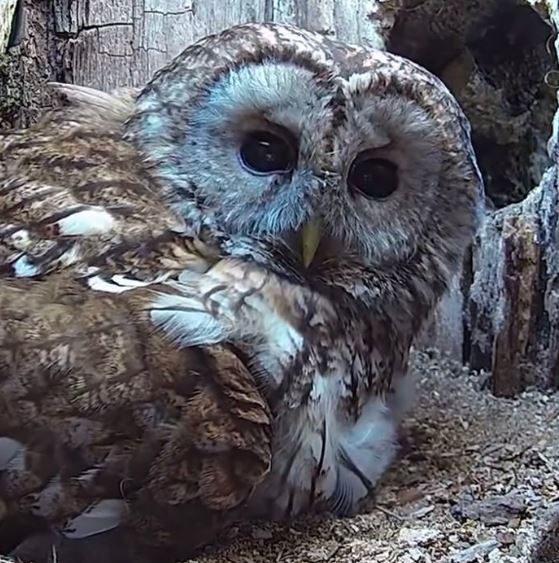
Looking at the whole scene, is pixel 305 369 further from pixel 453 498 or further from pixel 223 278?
pixel 453 498

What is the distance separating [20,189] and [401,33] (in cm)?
93

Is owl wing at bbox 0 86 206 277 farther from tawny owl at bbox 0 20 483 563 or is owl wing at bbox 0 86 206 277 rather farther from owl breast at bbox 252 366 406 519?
owl breast at bbox 252 366 406 519

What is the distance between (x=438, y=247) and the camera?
177cm

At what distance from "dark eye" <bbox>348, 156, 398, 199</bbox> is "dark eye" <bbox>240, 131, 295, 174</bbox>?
0.11 meters

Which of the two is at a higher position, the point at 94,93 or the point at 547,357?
the point at 94,93

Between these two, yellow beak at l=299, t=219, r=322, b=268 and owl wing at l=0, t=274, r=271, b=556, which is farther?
yellow beak at l=299, t=219, r=322, b=268

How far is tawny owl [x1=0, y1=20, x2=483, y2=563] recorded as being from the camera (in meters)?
1.35

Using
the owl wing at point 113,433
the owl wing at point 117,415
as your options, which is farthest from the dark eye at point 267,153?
the owl wing at point 113,433

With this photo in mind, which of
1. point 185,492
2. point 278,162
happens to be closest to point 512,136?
point 278,162

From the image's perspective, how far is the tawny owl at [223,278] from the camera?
1351 mm

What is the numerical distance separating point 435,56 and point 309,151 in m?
0.84

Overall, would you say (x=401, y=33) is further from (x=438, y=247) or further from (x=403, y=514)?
(x=403, y=514)

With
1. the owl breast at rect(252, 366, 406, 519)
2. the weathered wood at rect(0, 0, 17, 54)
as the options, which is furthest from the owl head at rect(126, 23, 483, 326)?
the weathered wood at rect(0, 0, 17, 54)

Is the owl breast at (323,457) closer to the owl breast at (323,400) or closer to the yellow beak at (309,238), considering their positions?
the owl breast at (323,400)
